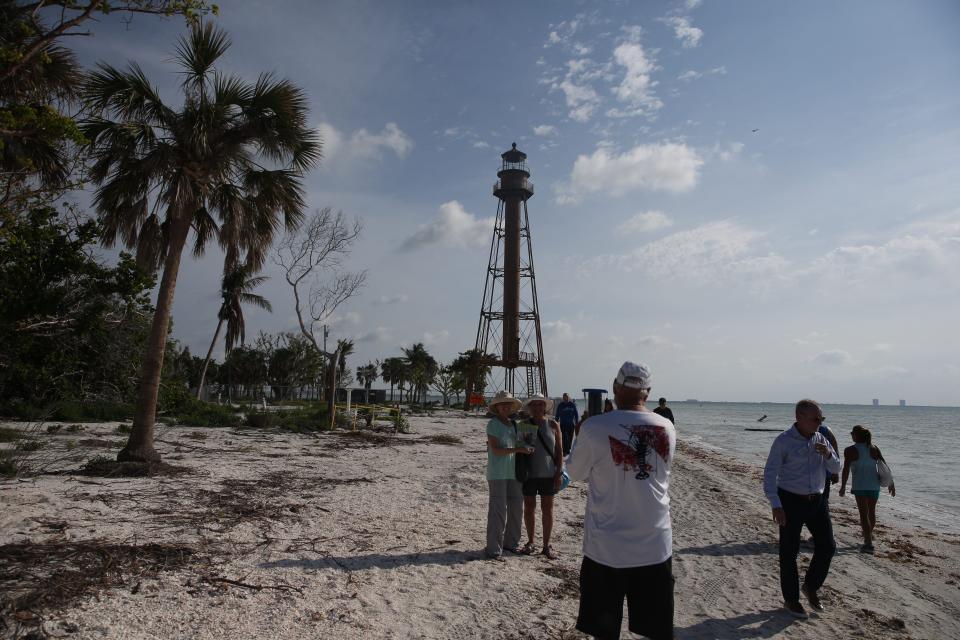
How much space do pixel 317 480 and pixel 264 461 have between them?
97.0 inches

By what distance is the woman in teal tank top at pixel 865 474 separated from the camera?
290 inches

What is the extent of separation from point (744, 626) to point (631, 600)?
2.37 m

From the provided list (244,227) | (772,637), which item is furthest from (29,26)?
(772,637)

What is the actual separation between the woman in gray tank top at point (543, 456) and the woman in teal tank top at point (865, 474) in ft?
13.5

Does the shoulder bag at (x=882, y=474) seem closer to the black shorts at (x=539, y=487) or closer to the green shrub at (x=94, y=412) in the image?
the black shorts at (x=539, y=487)

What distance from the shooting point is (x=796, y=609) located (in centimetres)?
488

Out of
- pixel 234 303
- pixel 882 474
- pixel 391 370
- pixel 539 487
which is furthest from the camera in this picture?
pixel 391 370

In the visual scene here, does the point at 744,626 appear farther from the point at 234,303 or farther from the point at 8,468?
the point at 234,303

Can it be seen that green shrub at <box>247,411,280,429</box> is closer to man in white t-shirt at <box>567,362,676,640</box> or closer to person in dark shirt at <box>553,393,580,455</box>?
person in dark shirt at <box>553,393,580,455</box>

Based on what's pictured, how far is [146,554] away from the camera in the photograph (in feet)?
15.8

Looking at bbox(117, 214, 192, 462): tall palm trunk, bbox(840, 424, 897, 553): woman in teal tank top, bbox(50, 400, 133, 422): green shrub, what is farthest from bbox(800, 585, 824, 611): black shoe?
bbox(50, 400, 133, 422): green shrub

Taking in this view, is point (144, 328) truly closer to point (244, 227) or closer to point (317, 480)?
point (244, 227)

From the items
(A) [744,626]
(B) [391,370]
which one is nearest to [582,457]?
(A) [744,626]

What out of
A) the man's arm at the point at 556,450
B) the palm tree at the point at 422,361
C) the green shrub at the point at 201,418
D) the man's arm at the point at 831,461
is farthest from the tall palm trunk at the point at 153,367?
the palm tree at the point at 422,361
